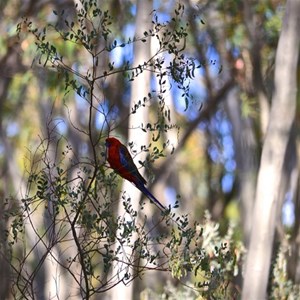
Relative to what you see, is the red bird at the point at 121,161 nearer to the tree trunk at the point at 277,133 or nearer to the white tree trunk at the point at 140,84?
the white tree trunk at the point at 140,84

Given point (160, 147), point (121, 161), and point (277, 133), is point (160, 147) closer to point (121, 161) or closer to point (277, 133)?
point (277, 133)

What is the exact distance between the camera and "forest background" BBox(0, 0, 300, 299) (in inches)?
266

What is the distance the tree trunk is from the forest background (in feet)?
0.04

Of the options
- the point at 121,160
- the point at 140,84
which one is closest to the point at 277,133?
the point at 140,84

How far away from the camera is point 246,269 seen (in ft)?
37.0

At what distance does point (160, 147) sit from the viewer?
15.0m

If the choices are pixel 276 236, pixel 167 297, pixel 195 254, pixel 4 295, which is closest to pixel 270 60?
pixel 276 236

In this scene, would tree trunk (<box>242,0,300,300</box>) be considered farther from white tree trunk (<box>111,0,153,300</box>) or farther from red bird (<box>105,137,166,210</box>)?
red bird (<box>105,137,166,210</box>)

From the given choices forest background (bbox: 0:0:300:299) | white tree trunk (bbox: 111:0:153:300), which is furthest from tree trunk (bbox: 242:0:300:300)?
white tree trunk (bbox: 111:0:153:300)

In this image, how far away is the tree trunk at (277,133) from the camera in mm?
11422

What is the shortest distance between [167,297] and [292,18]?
3.29 m

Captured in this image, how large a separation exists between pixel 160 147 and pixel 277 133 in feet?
12.3

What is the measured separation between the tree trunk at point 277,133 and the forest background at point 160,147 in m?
0.01

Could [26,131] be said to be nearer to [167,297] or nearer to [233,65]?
[233,65]
